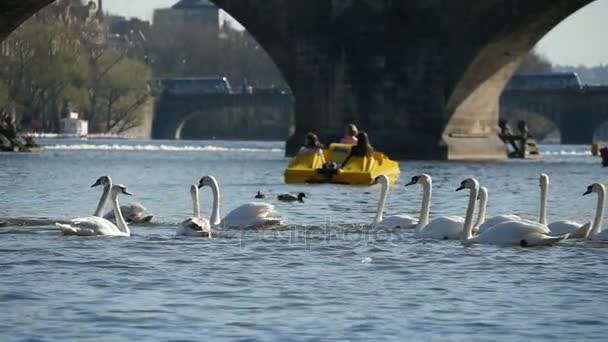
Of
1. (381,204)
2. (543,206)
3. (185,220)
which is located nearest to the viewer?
(185,220)

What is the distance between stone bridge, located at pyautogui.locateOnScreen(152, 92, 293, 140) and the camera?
141750mm

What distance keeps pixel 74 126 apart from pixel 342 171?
8499cm

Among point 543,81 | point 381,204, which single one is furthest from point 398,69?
point 543,81

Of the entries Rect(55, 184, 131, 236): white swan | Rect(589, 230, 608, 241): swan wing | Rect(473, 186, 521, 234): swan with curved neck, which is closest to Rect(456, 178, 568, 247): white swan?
Rect(589, 230, 608, 241): swan wing

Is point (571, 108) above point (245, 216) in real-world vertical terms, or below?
below

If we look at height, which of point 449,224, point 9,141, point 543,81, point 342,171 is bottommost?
point 9,141

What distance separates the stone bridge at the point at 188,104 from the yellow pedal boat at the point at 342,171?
95736 mm

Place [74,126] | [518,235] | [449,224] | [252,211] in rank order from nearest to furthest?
1. [518,235]
2. [449,224]
3. [252,211]
4. [74,126]

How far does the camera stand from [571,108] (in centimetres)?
13450

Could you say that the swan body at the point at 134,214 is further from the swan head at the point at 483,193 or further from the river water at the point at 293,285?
the swan head at the point at 483,193

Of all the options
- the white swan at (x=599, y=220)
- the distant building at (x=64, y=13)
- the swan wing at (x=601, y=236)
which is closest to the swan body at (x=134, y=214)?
the white swan at (x=599, y=220)

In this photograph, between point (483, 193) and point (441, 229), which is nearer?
point (441, 229)

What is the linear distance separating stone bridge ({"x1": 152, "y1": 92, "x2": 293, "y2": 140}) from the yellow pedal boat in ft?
314

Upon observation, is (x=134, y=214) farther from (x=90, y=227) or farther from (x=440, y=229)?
(x=440, y=229)
